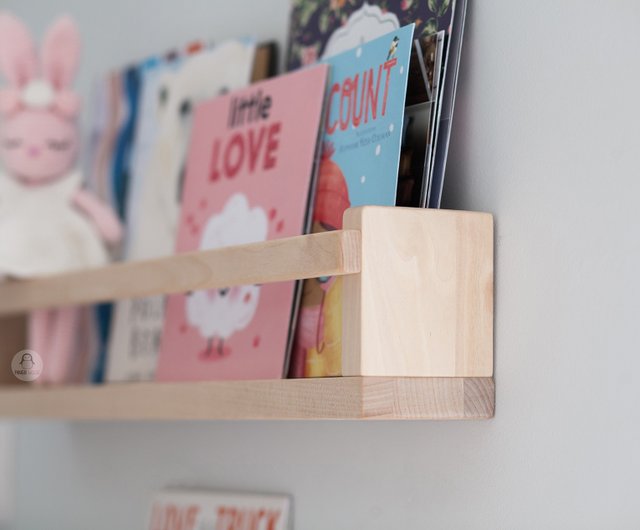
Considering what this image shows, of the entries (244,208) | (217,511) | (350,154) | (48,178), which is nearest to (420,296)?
(350,154)

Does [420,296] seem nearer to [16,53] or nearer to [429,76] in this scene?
[429,76]

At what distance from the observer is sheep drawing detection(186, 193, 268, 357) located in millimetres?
1025

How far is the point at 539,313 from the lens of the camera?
31.8 inches

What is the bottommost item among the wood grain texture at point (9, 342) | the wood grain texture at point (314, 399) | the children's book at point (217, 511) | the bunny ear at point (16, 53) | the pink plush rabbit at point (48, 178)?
the children's book at point (217, 511)

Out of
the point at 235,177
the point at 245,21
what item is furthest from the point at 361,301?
the point at 245,21

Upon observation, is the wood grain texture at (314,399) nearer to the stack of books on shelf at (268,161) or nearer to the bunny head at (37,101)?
the stack of books on shelf at (268,161)

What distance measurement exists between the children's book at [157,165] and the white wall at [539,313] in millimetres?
261

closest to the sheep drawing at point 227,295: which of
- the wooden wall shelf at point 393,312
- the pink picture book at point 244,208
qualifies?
the pink picture book at point 244,208

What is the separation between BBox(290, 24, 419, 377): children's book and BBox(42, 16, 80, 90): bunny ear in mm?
456

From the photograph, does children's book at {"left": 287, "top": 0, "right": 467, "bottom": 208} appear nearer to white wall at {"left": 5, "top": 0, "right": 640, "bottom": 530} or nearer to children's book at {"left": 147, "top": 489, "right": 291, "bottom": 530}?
white wall at {"left": 5, "top": 0, "right": 640, "bottom": 530}

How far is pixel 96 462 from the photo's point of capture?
4.40 feet

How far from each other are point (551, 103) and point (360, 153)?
182 mm

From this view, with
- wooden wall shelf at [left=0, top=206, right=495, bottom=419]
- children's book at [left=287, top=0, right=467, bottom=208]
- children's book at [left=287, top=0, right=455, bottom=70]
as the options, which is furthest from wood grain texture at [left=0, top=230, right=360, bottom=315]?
children's book at [left=287, top=0, right=455, bottom=70]

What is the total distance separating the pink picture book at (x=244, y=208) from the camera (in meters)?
0.97
